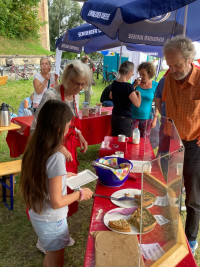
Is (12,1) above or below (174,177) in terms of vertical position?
above

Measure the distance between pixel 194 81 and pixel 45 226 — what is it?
1.56 m

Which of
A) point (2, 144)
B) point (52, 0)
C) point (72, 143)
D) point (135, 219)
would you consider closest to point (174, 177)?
point (135, 219)

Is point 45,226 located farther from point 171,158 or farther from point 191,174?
point 191,174

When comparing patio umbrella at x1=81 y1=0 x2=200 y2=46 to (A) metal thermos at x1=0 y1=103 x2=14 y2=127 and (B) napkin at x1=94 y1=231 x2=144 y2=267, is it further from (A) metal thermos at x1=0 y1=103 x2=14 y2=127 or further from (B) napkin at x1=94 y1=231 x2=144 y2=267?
(B) napkin at x1=94 y1=231 x2=144 y2=267

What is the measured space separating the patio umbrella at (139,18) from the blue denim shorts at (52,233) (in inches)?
76.6

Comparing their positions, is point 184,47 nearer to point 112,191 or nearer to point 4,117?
point 112,191

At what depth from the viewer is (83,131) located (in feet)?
15.1

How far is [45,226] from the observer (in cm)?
152

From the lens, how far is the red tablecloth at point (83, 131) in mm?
3886

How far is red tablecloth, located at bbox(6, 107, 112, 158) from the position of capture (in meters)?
3.89

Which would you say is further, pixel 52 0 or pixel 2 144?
pixel 52 0

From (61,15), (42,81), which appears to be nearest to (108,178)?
(42,81)

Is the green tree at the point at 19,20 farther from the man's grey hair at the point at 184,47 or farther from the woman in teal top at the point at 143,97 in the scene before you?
the man's grey hair at the point at 184,47

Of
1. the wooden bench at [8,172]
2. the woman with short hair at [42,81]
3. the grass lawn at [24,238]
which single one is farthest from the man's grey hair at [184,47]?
the woman with short hair at [42,81]
